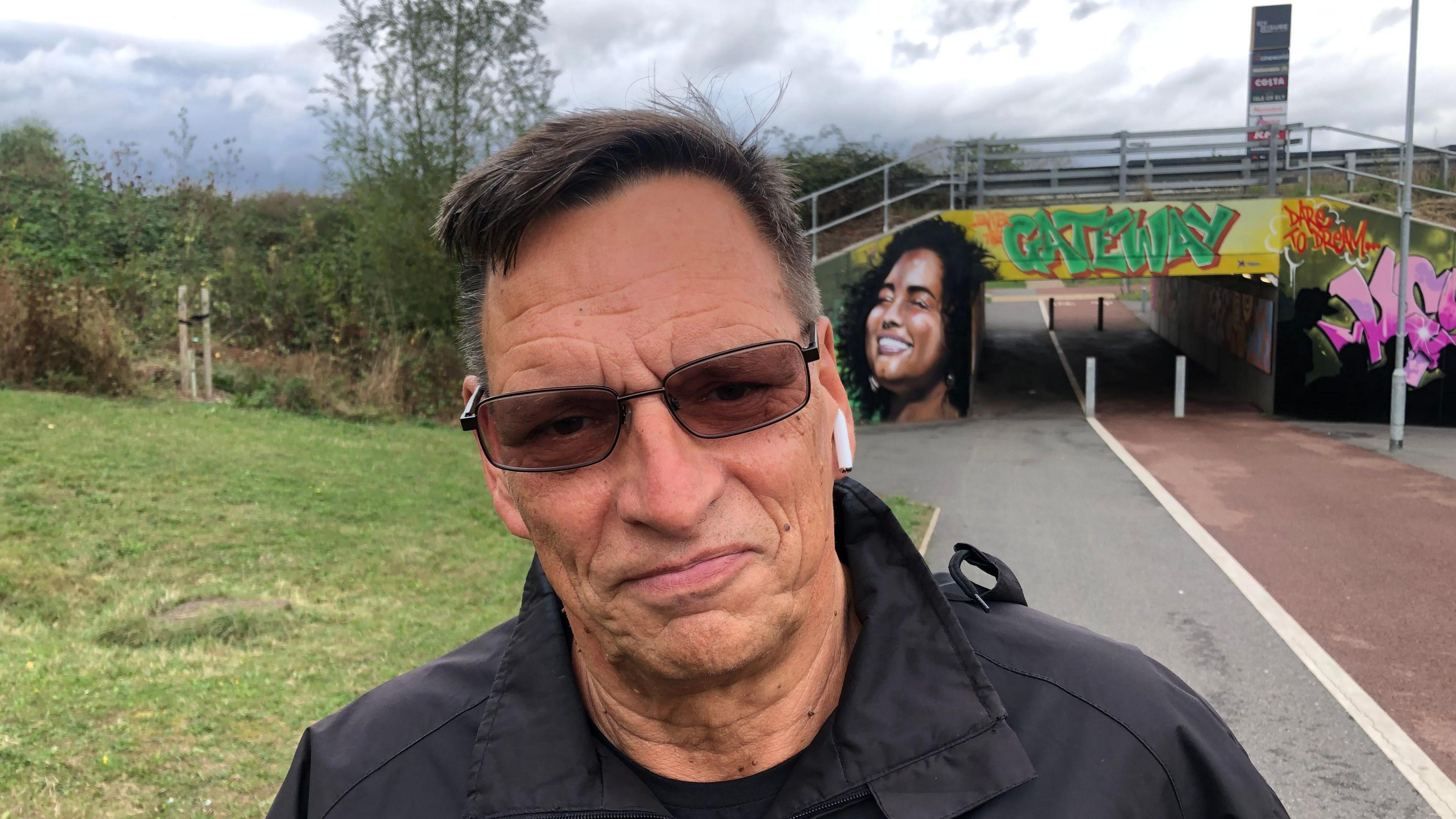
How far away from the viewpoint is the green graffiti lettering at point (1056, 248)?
1905 centimetres

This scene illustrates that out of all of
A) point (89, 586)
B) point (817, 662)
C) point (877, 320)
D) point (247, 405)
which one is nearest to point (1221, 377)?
point (877, 320)

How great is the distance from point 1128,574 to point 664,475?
26.2ft

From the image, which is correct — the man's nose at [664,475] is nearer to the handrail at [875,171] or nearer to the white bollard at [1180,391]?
the handrail at [875,171]

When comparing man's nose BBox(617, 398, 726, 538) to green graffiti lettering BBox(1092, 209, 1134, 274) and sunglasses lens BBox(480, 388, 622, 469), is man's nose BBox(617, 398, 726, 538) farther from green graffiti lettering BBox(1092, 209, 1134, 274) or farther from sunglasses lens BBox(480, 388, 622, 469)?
green graffiti lettering BBox(1092, 209, 1134, 274)

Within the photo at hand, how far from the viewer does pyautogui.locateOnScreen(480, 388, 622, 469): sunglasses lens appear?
1.53m

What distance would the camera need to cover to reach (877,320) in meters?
19.5

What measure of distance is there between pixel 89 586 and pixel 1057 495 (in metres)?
9.64

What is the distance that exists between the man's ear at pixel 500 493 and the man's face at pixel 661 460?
13 centimetres

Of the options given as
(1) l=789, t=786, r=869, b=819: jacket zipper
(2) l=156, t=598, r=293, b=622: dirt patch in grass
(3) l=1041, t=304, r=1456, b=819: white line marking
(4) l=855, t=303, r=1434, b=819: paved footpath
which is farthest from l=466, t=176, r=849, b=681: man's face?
(2) l=156, t=598, r=293, b=622: dirt patch in grass

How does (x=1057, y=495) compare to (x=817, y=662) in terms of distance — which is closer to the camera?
(x=817, y=662)

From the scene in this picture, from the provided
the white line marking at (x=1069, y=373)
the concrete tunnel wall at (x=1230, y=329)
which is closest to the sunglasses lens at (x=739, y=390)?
the white line marking at (x=1069, y=373)

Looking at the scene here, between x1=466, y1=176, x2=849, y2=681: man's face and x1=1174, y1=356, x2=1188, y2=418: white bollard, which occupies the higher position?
x1=466, y1=176, x2=849, y2=681: man's face

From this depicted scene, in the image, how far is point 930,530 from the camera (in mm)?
9844

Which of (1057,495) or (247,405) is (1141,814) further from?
(247,405)
